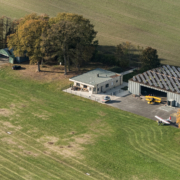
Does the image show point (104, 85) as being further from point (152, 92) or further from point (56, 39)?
point (56, 39)

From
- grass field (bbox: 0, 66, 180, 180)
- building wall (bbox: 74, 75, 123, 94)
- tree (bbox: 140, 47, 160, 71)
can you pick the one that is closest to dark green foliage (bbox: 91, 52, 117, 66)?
tree (bbox: 140, 47, 160, 71)

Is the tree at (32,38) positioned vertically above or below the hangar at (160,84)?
above

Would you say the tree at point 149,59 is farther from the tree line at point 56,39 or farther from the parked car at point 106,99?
the parked car at point 106,99

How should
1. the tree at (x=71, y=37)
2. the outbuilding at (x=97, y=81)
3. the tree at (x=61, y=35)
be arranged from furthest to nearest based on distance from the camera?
the tree at (x=71, y=37), the tree at (x=61, y=35), the outbuilding at (x=97, y=81)

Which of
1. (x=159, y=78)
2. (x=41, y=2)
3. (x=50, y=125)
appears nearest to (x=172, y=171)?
(x=50, y=125)

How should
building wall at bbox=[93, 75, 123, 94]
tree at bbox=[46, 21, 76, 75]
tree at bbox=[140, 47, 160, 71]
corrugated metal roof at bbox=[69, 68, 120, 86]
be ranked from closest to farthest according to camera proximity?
building wall at bbox=[93, 75, 123, 94] < corrugated metal roof at bbox=[69, 68, 120, 86] < tree at bbox=[46, 21, 76, 75] < tree at bbox=[140, 47, 160, 71]

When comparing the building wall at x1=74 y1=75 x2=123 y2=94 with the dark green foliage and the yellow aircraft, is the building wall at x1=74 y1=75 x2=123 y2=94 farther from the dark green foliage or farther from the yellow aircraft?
the dark green foliage

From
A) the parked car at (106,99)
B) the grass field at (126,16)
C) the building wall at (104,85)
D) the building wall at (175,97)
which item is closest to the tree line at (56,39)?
the building wall at (104,85)

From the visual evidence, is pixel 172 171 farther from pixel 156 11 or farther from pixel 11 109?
pixel 156 11
